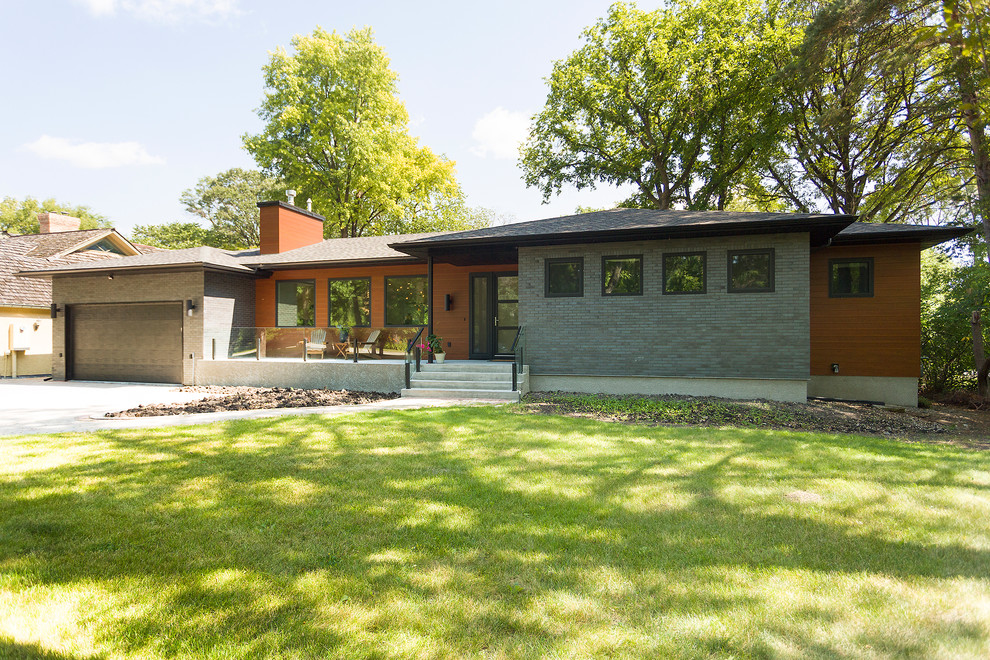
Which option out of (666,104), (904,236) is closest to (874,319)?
(904,236)

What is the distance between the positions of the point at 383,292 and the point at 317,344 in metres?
3.07

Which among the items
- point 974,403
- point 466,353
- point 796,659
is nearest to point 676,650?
point 796,659

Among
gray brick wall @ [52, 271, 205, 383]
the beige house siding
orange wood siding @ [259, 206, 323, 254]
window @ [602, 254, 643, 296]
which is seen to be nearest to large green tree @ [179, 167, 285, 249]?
the beige house siding

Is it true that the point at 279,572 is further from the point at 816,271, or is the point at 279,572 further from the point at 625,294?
the point at 816,271

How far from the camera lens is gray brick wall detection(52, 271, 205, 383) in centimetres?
1420

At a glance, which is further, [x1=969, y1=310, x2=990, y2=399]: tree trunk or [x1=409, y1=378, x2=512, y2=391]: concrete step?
[x1=969, y1=310, x2=990, y2=399]: tree trunk

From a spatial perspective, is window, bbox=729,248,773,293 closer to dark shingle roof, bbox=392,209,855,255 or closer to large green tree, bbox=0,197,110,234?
dark shingle roof, bbox=392,209,855,255

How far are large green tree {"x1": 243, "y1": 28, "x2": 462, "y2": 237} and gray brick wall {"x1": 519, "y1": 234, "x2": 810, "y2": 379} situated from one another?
18542mm

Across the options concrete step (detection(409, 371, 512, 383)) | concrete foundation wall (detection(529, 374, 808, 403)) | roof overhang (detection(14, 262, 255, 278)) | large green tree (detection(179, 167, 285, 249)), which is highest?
large green tree (detection(179, 167, 285, 249))

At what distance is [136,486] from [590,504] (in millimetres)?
3831

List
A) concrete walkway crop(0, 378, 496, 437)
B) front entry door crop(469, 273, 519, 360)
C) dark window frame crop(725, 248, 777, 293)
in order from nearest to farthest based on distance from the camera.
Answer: concrete walkway crop(0, 378, 496, 437), dark window frame crop(725, 248, 777, 293), front entry door crop(469, 273, 519, 360)

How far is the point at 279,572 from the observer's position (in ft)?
9.13

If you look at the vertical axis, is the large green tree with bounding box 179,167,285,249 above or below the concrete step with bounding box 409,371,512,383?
above

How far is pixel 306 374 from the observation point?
12.8 metres
